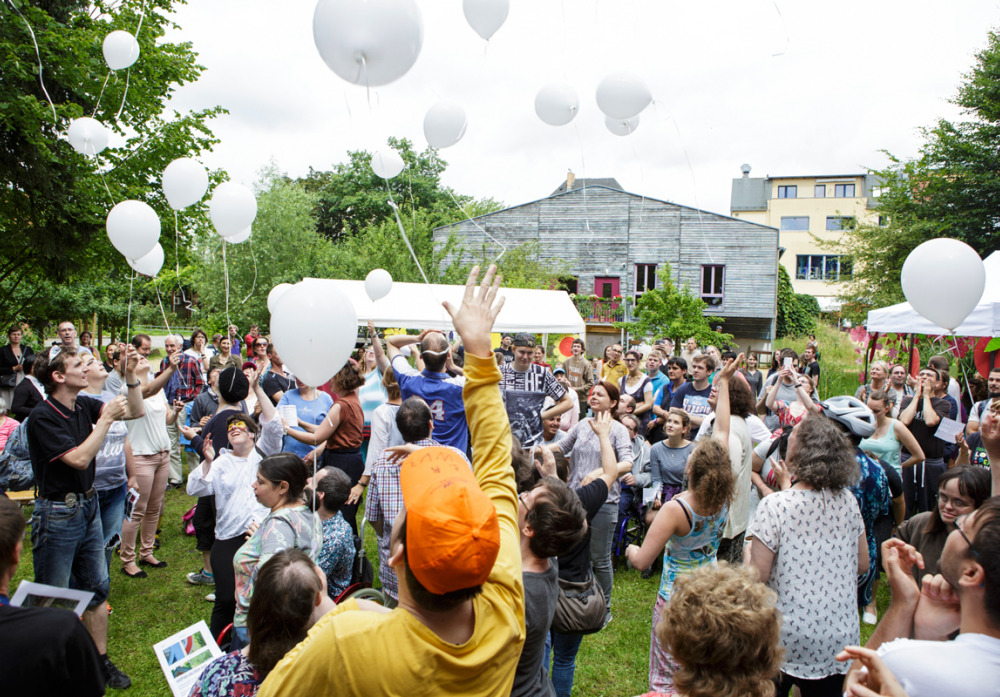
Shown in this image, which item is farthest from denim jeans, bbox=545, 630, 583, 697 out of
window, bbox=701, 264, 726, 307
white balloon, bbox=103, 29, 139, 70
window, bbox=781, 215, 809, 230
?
window, bbox=781, 215, 809, 230

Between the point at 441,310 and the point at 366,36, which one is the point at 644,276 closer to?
the point at 441,310

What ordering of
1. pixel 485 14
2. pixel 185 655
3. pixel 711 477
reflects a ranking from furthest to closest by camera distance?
1. pixel 485 14
2. pixel 711 477
3. pixel 185 655

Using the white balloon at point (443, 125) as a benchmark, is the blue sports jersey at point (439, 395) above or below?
below

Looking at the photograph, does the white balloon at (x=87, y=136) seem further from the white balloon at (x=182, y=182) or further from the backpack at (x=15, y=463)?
the backpack at (x=15, y=463)

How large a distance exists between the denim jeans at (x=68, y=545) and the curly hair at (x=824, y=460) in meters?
3.58

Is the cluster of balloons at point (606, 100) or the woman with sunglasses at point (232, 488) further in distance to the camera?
the cluster of balloons at point (606, 100)

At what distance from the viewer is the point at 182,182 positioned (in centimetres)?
469

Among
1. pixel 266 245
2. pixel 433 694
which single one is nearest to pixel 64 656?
pixel 433 694

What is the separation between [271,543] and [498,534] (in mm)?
1586

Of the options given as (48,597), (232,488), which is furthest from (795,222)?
(48,597)

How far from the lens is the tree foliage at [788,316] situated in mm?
31875

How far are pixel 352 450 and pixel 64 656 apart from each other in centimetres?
303

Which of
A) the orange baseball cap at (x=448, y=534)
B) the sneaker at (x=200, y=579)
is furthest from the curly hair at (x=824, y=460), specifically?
the sneaker at (x=200, y=579)

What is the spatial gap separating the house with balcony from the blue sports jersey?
21.4 metres
